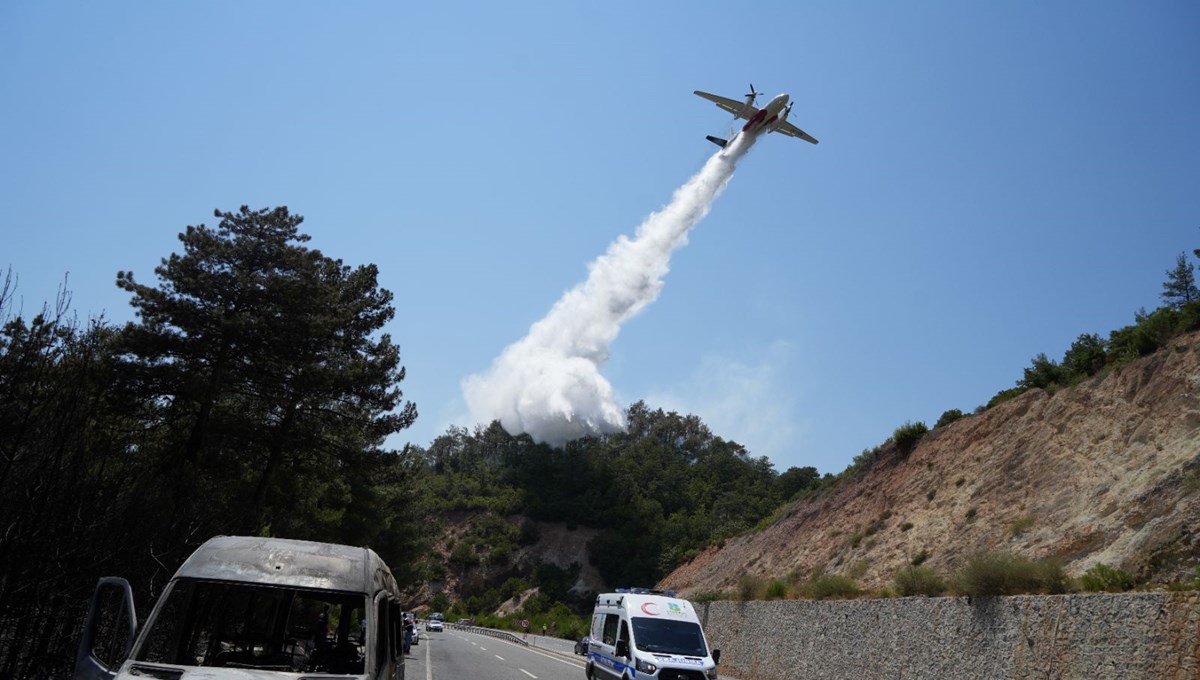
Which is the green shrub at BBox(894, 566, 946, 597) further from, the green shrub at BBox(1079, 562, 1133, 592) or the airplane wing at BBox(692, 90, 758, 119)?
the airplane wing at BBox(692, 90, 758, 119)

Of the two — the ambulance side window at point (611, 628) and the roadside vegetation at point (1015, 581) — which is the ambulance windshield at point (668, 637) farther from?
the roadside vegetation at point (1015, 581)

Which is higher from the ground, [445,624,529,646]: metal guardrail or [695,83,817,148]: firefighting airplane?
[695,83,817,148]: firefighting airplane

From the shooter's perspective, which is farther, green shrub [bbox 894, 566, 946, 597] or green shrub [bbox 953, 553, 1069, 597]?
green shrub [bbox 894, 566, 946, 597]

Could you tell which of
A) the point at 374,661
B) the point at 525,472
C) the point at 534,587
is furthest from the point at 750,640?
the point at 525,472

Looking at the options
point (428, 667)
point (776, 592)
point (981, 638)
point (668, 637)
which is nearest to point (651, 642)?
point (668, 637)

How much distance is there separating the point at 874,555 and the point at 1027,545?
8.90m

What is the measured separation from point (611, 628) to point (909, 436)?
28155 millimetres

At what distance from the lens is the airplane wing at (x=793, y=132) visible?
39844mm

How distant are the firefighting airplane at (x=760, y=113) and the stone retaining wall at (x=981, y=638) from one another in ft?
75.2

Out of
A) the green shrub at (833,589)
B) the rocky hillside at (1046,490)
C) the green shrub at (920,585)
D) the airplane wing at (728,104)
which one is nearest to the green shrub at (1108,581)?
the rocky hillside at (1046,490)

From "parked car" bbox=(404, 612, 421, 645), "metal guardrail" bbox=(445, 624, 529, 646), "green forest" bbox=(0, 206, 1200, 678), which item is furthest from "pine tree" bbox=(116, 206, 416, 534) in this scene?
"metal guardrail" bbox=(445, 624, 529, 646)

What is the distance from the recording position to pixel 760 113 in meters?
38.4

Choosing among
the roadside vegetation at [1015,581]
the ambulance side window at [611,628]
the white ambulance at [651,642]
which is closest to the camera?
the white ambulance at [651,642]

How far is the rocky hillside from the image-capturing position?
20453 mm
